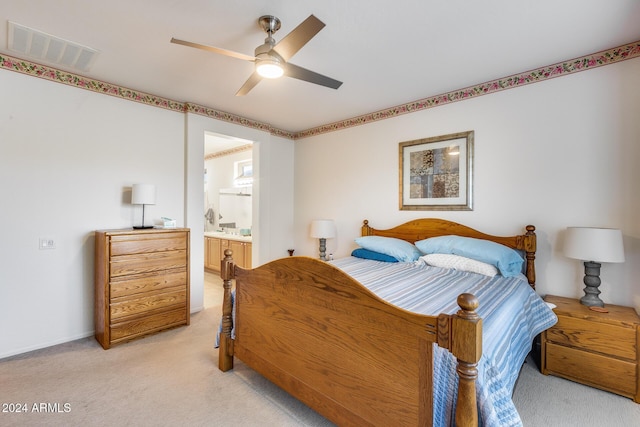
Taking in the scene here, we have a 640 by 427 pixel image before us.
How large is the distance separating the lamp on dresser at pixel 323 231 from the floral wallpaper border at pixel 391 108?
1432 millimetres

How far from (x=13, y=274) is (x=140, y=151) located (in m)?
1.57

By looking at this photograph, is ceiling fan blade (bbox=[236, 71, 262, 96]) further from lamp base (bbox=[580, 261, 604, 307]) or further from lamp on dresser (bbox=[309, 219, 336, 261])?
lamp base (bbox=[580, 261, 604, 307])

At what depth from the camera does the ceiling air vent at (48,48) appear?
7.12ft

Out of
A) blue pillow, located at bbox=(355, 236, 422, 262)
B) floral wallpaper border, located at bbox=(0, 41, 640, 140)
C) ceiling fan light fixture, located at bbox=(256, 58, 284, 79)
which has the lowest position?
blue pillow, located at bbox=(355, 236, 422, 262)

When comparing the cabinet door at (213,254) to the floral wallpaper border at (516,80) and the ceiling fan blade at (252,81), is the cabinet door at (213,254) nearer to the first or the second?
the floral wallpaper border at (516,80)

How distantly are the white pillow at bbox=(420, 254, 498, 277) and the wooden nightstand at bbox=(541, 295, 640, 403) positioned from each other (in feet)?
1.75

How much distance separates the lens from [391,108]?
145 inches

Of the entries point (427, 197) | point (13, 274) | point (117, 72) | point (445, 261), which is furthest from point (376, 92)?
point (13, 274)

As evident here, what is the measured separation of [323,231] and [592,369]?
2862mm

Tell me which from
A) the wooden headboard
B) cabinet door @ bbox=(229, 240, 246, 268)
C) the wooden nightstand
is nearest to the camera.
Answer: the wooden nightstand

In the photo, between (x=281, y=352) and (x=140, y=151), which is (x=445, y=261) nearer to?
(x=281, y=352)

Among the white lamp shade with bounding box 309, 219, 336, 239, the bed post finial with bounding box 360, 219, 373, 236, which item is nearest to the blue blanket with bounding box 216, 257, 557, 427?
the bed post finial with bounding box 360, 219, 373, 236

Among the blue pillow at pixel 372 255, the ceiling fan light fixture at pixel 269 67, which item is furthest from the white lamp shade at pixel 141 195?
the blue pillow at pixel 372 255

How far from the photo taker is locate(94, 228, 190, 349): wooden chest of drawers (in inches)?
106
